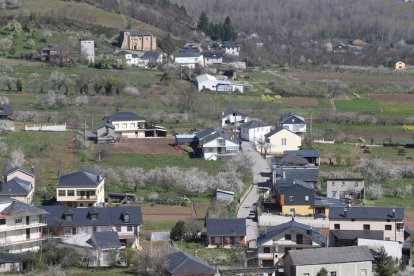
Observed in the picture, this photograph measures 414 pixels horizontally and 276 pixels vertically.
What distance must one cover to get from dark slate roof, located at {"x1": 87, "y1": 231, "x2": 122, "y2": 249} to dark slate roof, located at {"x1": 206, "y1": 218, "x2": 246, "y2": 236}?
6.69 feet

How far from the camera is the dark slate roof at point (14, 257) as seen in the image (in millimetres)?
19750

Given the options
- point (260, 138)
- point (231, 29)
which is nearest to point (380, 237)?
point (260, 138)

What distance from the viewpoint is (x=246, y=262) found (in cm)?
2081

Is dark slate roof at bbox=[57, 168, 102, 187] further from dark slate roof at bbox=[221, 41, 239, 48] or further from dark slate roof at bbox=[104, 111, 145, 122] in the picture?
dark slate roof at bbox=[221, 41, 239, 48]

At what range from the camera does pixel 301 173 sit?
28062 mm

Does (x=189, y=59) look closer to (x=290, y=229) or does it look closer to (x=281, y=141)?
(x=281, y=141)

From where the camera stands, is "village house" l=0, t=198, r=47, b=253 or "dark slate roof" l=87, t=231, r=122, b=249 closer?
"dark slate roof" l=87, t=231, r=122, b=249

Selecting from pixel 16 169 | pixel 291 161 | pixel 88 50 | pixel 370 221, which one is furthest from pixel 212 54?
pixel 370 221

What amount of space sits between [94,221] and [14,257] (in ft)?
9.61

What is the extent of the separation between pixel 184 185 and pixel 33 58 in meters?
22.5

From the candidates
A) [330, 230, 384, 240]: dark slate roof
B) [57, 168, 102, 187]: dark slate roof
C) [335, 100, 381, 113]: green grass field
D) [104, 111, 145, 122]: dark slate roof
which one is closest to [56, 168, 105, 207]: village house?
[57, 168, 102, 187]: dark slate roof

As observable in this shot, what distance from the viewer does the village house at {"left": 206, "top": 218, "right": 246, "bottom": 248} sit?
873 inches

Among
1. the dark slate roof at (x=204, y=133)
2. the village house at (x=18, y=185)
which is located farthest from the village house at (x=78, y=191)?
the dark slate roof at (x=204, y=133)

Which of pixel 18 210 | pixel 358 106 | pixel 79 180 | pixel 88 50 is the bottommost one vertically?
pixel 358 106
